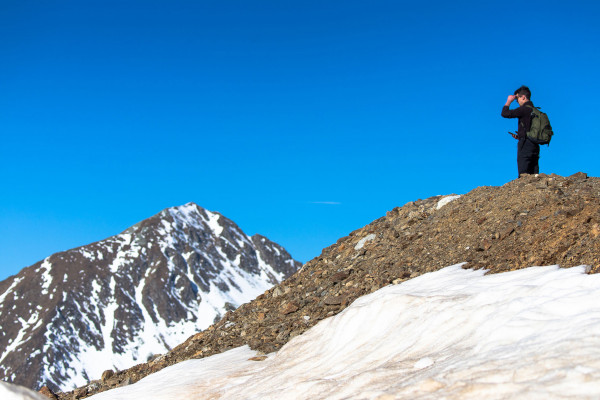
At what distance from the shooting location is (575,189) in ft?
60.9

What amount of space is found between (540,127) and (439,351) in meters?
11.4

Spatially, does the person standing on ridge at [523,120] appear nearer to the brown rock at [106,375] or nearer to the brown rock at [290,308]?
the brown rock at [290,308]

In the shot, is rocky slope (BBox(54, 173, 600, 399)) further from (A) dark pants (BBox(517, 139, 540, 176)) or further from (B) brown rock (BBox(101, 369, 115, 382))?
(A) dark pants (BBox(517, 139, 540, 176))

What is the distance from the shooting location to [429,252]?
1866 centimetres

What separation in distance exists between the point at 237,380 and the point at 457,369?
6753 mm

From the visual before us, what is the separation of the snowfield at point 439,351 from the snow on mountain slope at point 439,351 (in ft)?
0.08

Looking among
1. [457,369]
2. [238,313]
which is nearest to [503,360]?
[457,369]

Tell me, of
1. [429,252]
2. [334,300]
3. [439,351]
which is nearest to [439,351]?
[439,351]

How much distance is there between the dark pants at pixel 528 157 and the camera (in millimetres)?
20016

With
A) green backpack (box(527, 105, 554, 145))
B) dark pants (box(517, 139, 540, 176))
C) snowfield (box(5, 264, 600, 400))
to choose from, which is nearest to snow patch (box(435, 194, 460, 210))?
dark pants (box(517, 139, 540, 176))

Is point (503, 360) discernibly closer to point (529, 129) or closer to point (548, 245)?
point (548, 245)

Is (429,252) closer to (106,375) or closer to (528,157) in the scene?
(528,157)

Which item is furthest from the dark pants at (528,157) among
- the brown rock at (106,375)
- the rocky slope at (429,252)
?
the brown rock at (106,375)

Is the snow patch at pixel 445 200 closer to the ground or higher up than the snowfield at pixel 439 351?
higher up
